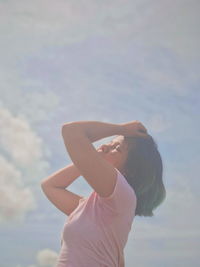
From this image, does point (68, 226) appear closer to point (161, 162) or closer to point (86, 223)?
point (86, 223)

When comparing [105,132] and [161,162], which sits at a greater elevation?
[105,132]

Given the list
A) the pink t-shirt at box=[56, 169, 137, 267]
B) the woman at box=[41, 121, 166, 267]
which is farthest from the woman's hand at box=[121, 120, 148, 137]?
the pink t-shirt at box=[56, 169, 137, 267]

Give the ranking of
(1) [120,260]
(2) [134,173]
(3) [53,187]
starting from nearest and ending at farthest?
(1) [120,260], (2) [134,173], (3) [53,187]

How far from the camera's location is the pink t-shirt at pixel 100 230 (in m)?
1.59

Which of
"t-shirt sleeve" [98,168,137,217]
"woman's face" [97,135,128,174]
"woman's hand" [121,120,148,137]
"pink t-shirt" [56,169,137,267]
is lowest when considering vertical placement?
"pink t-shirt" [56,169,137,267]

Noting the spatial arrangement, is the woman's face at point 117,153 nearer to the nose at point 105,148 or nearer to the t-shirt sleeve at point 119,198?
the nose at point 105,148

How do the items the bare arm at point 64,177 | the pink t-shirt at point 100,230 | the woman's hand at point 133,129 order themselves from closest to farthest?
the pink t-shirt at point 100,230
the woman's hand at point 133,129
the bare arm at point 64,177

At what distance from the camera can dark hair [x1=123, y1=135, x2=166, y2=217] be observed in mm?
1842

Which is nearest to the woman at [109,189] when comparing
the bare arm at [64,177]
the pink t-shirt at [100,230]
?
the pink t-shirt at [100,230]

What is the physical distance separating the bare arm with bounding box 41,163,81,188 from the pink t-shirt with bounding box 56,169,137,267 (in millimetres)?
417

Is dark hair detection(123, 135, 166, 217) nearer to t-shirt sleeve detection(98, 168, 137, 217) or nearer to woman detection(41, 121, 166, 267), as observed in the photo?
woman detection(41, 121, 166, 267)

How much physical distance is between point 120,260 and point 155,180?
0.38 m

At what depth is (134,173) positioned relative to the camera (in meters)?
1.84

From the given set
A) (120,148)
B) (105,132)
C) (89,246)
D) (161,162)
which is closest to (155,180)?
(161,162)
